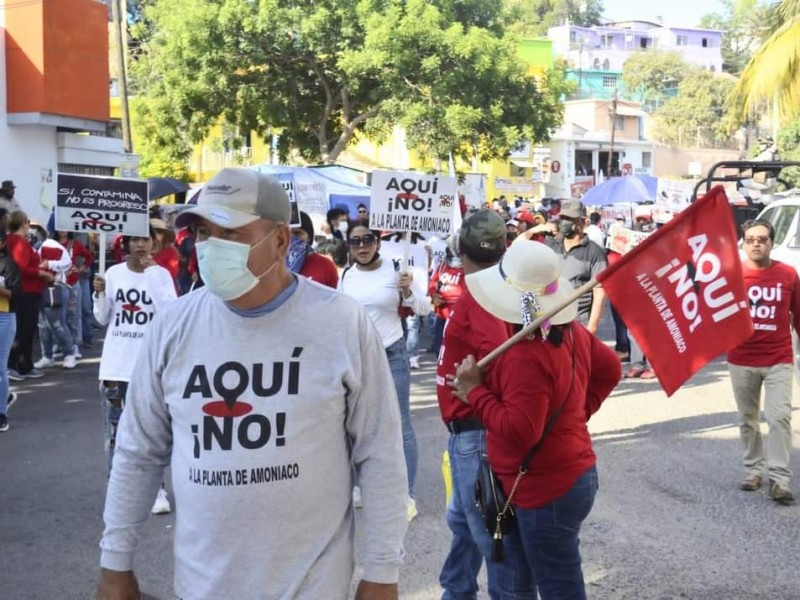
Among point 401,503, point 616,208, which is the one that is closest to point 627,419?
point 401,503

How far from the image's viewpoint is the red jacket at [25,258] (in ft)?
39.4

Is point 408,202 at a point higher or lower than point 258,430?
higher

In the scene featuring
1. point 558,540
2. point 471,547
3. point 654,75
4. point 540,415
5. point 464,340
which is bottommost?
point 471,547

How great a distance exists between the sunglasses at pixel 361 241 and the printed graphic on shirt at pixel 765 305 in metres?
2.61

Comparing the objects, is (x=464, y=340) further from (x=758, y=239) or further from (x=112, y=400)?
(x=758, y=239)

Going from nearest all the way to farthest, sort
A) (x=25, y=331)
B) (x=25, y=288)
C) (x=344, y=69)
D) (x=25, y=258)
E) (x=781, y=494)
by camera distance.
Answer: (x=781, y=494)
(x=25, y=258)
(x=25, y=288)
(x=25, y=331)
(x=344, y=69)

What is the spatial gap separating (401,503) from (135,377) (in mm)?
809

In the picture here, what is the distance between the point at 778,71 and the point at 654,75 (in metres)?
70.1

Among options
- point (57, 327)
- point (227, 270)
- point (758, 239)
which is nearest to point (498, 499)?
point (227, 270)

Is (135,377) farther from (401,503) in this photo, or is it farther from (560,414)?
(560,414)

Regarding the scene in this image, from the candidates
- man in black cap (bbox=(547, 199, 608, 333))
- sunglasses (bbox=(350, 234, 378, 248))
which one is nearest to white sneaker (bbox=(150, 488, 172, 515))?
sunglasses (bbox=(350, 234, 378, 248))

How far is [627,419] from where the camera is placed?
10.4 metres

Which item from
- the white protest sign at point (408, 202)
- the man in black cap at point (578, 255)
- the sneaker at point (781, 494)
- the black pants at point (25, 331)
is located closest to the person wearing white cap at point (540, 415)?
the sneaker at point (781, 494)

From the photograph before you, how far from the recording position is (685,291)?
4117mm
